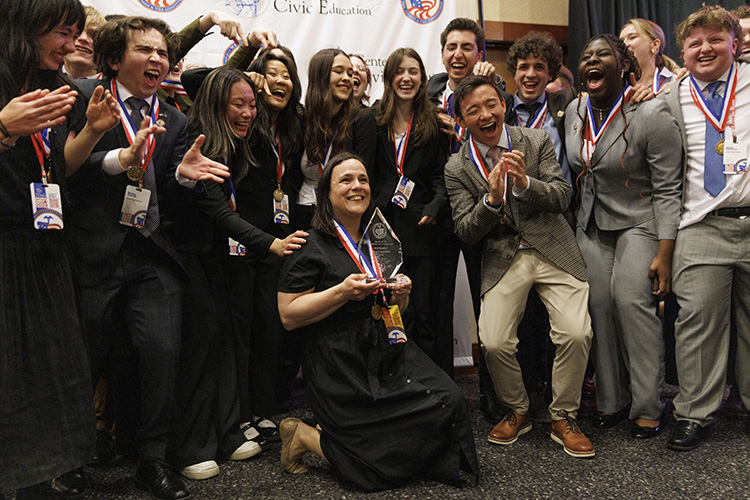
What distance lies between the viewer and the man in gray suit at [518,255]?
2803mm

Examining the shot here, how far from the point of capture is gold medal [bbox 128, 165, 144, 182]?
7.61 feet

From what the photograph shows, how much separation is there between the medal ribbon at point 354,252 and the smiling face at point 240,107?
680mm

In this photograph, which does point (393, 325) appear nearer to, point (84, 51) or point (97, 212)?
point (97, 212)

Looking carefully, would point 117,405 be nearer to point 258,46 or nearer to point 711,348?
point 258,46

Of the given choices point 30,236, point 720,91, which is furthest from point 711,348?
point 30,236

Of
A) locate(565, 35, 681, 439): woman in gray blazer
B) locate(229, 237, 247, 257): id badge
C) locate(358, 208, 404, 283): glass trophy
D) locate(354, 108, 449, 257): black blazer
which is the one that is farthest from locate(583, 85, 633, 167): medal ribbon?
locate(229, 237, 247, 257): id badge

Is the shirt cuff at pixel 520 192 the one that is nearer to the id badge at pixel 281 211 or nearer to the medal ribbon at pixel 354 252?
the medal ribbon at pixel 354 252

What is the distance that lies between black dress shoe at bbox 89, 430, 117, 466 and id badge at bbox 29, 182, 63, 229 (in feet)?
3.89

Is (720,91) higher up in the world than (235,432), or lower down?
higher up

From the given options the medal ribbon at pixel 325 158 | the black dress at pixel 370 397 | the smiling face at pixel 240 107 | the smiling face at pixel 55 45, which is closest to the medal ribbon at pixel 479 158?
the medal ribbon at pixel 325 158

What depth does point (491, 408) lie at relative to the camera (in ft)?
10.4

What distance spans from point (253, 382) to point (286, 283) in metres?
0.76

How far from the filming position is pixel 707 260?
2.80 meters

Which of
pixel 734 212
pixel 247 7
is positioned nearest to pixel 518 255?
pixel 734 212
